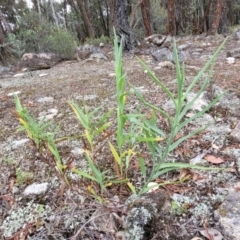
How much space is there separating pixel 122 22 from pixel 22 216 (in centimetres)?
301

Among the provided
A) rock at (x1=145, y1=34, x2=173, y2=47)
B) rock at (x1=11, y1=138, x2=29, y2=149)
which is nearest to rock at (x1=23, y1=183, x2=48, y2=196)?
rock at (x1=11, y1=138, x2=29, y2=149)

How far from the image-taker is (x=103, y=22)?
12.2 meters

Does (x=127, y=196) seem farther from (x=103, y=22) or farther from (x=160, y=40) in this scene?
(x=103, y=22)

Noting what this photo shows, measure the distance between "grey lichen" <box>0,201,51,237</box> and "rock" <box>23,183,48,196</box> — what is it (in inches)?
2.1

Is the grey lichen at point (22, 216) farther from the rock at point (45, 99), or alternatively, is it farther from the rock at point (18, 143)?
the rock at point (45, 99)

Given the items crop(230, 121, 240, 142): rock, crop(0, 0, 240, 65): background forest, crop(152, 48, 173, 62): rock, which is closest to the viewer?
crop(230, 121, 240, 142): rock

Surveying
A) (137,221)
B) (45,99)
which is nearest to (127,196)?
(137,221)

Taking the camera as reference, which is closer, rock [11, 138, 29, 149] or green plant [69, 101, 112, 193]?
green plant [69, 101, 112, 193]

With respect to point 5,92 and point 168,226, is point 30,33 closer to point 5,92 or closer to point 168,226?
point 5,92

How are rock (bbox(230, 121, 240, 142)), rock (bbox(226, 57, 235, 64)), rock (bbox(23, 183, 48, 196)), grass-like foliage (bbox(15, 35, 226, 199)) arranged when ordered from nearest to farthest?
grass-like foliage (bbox(15, 35, 226, 199))
rock (bbox(23, 183, 48, 196))
rock (bbox(230, 121, 240, 142))
rock (bbox(226, 57, 235, 64))

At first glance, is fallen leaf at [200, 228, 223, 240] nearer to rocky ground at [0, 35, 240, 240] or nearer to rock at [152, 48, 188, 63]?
rocky ground at [0, 35, 240, 240]

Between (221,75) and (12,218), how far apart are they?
164cm

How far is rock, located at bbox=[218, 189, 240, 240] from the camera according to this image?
0.64 metres

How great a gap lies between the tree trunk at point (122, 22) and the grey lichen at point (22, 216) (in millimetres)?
2698
